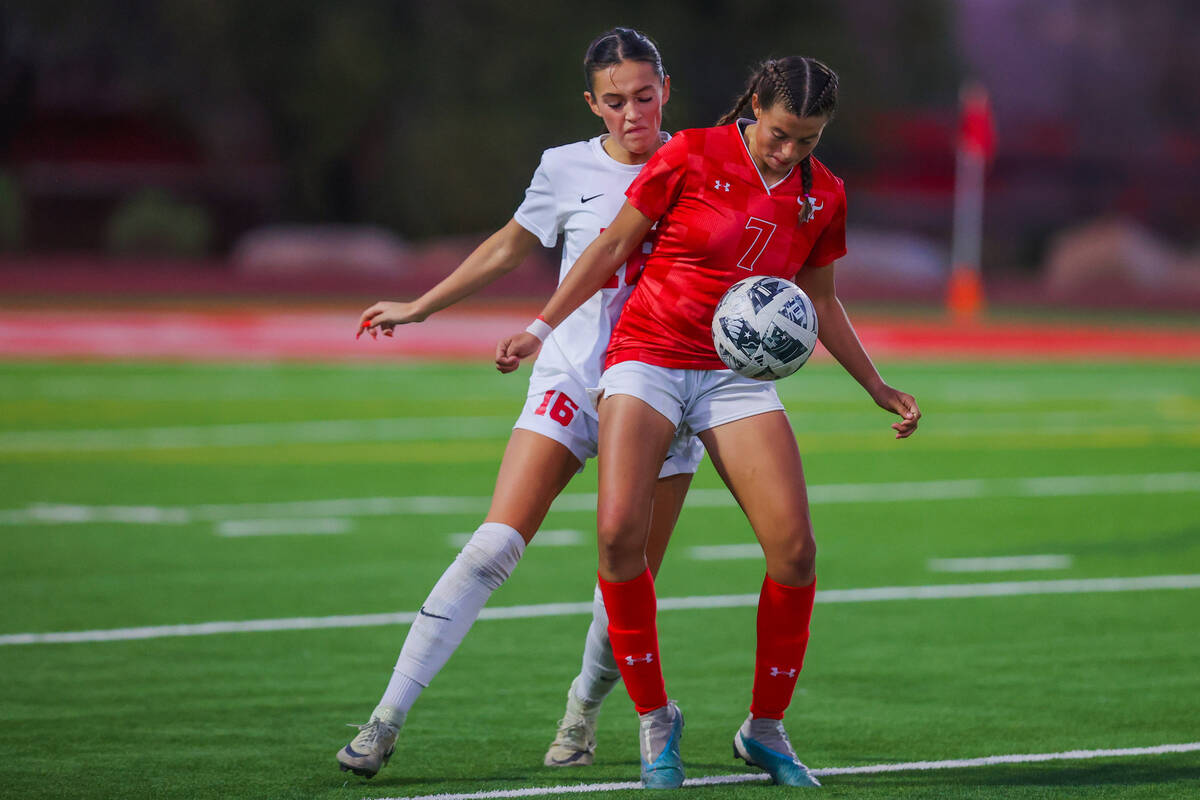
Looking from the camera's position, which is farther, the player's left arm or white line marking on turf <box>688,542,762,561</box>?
white line marking on turf <box>688,542,762,561</box>

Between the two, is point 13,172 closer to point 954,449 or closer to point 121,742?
point 954,449

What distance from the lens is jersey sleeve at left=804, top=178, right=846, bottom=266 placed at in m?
5.56

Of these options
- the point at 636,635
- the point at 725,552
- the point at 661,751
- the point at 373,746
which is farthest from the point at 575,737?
the point at 725,552

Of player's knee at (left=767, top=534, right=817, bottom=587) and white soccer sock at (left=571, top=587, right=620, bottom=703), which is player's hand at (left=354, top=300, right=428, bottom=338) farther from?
player's knee at (left=767, top=534, right=817, bottom=587)

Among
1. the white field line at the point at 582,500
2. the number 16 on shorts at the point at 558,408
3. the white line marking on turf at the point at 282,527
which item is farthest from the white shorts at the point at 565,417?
the white field line at the point at 582,500

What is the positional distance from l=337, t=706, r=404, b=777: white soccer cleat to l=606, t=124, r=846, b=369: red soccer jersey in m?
1.33

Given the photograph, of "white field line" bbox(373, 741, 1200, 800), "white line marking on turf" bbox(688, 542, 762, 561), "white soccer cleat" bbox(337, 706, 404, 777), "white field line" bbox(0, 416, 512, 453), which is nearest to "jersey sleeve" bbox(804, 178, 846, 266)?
"white field line" bbox(373, 741, 1200, 800)

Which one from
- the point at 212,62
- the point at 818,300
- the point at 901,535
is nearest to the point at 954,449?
the point at 901,535

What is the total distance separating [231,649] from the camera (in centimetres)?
759

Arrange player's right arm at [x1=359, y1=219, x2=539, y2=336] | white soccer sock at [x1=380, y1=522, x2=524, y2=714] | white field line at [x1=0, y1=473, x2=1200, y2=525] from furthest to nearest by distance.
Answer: white field line at [x1=0, y1=473, x2=1200, y2=525]
player's right arm at [x1=359, y1=219, x2=539, y2=336]
white soccer sock at [x1=380, y1=522, x2=524, y2=714]

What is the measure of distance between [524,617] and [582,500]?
421 centimetres

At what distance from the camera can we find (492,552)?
551 centimetres

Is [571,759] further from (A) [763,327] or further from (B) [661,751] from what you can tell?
(A) [763,327]

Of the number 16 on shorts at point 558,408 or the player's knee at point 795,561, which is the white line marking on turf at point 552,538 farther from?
the player's knee at point 795,561
